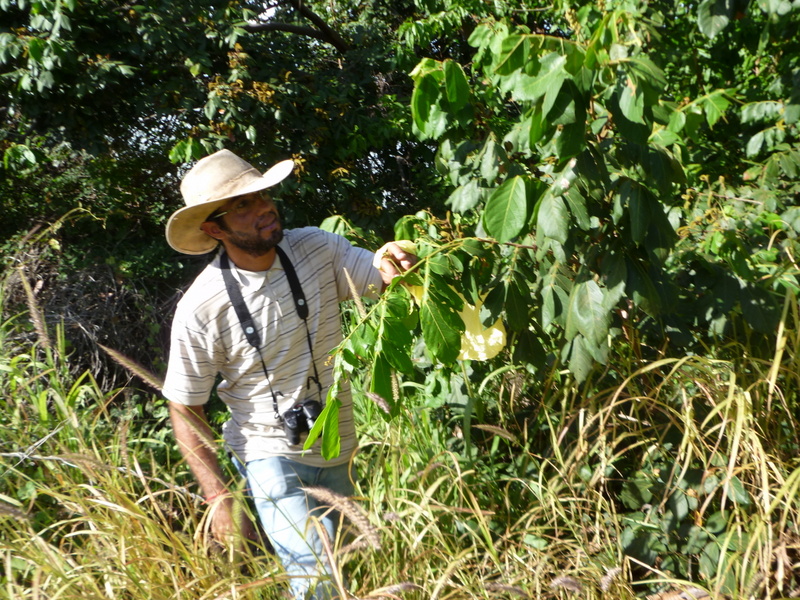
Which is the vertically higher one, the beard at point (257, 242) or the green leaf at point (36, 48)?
the green leaf at point (36, 48)

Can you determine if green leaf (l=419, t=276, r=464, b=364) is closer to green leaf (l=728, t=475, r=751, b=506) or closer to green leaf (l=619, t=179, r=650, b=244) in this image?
green leaf (l=619, t=179, r=650, b=244)

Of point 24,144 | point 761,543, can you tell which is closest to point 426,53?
point 24,144

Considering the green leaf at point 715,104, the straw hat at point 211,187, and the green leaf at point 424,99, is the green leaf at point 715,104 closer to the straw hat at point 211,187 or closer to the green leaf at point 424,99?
the green leaf at point 424,99

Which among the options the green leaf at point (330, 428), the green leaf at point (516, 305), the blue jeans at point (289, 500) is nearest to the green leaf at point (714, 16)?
the green leaf at point (516, 305)

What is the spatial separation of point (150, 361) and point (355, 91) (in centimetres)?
248

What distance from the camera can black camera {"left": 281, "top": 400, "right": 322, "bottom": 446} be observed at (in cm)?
252

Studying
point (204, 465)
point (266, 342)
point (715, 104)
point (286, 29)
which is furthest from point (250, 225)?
point (286, 29)

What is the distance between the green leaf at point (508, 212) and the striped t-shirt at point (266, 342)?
0.59 m

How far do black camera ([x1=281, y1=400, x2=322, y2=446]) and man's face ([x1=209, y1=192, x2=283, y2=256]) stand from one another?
52 centimetres

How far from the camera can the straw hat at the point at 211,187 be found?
257 cm

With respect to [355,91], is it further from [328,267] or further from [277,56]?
[328,267]

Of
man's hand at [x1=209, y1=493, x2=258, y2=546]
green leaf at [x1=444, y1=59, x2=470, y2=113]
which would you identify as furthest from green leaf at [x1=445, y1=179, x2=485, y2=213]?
man's hand at [x1=209, y1=493, x2=258, y2=546]

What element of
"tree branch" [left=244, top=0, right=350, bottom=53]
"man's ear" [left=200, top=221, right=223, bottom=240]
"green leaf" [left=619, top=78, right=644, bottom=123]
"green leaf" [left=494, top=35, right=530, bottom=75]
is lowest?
"man's ear" [left=200, top=221, right=223, bottom=240]

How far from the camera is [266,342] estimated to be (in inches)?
102
